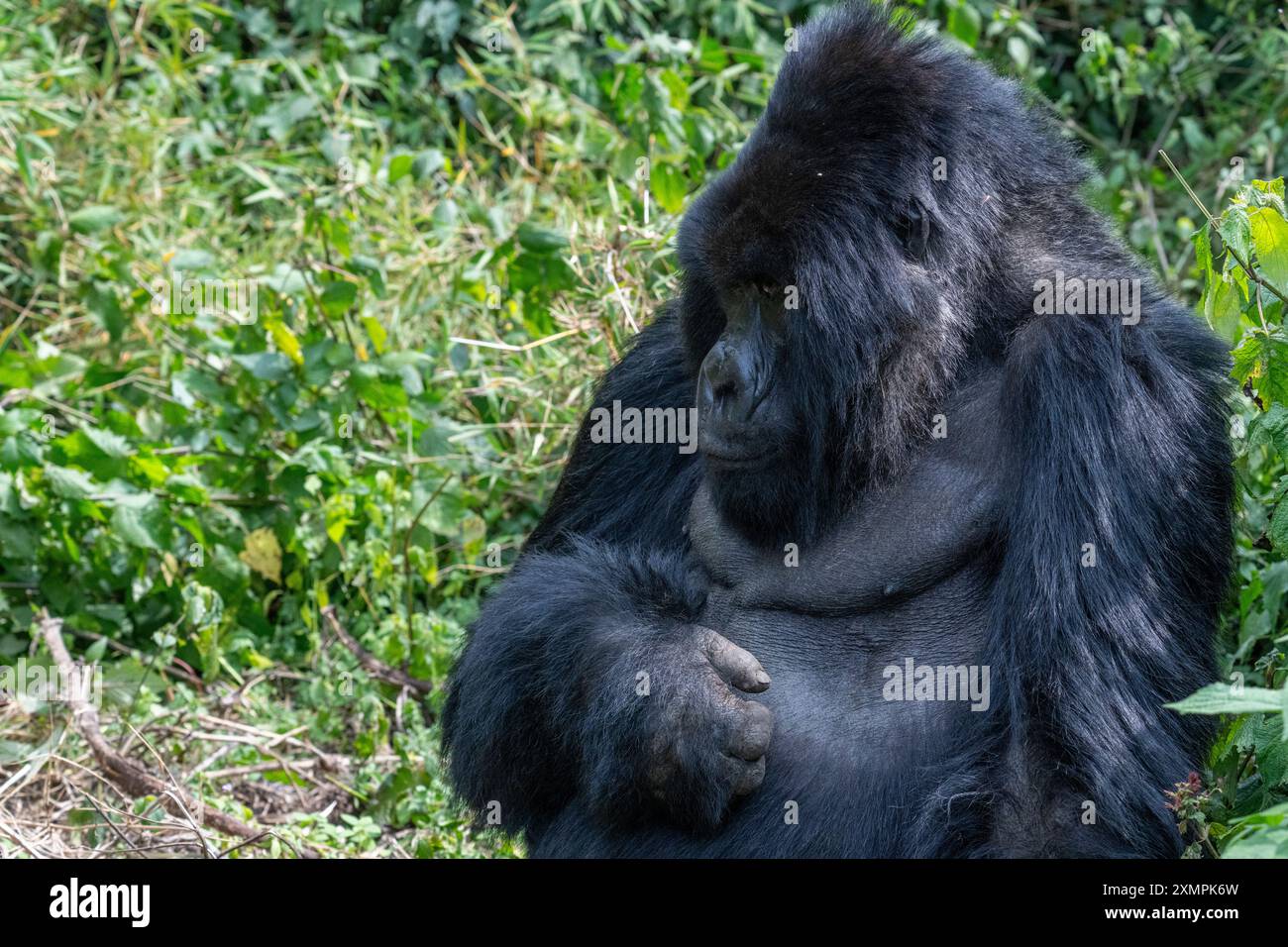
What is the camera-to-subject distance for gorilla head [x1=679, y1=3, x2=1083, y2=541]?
3.61 m

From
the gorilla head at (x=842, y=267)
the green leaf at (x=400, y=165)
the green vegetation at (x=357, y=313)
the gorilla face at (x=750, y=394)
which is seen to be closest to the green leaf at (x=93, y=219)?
the green vegetation at (x=357, y=313)

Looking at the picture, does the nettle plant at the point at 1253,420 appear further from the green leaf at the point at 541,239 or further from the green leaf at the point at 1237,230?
the green leaf at the point at 541,239

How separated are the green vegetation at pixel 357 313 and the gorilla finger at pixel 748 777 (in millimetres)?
878

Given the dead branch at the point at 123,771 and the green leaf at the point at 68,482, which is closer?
the dead branch at the point at 123,771

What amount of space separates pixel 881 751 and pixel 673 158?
10.7 feet

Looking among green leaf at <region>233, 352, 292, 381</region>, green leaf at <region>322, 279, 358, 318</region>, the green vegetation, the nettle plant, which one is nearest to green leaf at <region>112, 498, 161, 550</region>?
the green vegetation

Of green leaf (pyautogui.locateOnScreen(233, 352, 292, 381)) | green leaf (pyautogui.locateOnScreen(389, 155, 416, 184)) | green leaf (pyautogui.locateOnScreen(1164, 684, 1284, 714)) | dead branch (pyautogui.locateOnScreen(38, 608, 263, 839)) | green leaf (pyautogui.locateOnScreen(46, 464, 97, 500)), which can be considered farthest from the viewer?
green leaf (pyautogui.locateOnScreen(389, 155, 416, 184))

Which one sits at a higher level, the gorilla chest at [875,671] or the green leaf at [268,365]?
the gorilla chest at [875,671]

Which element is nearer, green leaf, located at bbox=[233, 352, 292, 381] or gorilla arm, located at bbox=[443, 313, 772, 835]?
gorilla arm, located at bbox=[443, 313, 772, 835]

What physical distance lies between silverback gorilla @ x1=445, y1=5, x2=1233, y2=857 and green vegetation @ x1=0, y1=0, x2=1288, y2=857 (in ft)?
0.91

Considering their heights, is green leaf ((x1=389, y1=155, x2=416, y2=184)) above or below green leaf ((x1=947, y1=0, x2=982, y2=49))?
below

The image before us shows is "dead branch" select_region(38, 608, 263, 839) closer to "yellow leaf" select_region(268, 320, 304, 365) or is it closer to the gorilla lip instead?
"yellow leaf" select_region(268, 320, 304, 365)

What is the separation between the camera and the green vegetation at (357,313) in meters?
4.97

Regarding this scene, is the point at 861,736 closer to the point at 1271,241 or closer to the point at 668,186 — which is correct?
the point at 1271,241
